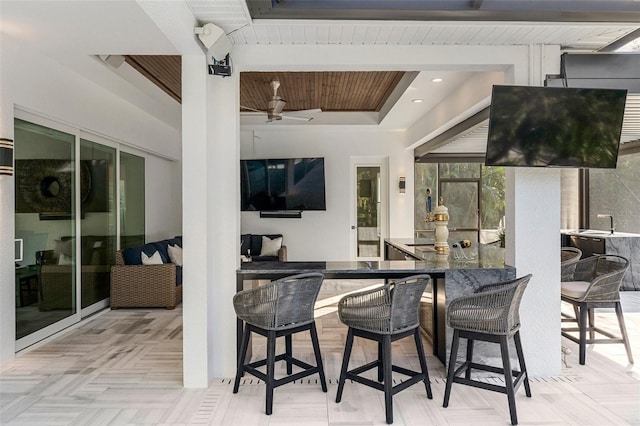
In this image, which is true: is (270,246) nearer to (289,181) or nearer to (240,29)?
(289,181)

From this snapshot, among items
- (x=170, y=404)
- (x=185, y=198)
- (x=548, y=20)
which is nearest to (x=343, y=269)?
(x=185, y=198)

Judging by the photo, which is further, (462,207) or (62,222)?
(462,207)

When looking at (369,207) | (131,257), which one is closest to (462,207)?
(369,207)

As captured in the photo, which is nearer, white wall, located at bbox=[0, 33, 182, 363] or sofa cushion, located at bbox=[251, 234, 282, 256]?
white wall, located at bbox=[0, 33, 182, 363]

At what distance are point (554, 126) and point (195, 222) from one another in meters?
2.68

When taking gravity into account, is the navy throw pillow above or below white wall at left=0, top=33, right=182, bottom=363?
below

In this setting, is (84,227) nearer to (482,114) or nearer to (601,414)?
(482,114)

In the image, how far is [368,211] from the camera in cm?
775

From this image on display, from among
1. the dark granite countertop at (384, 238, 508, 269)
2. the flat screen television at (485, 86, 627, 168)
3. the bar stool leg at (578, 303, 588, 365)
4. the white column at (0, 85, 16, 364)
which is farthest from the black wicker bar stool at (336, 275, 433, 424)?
the white column at (0, 85, 16, 364)

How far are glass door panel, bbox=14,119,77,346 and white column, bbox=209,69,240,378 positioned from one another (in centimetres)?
197

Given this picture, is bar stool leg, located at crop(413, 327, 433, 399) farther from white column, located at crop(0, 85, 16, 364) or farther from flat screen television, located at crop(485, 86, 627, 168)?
white column, located at crop(0, 85, 16, 364)

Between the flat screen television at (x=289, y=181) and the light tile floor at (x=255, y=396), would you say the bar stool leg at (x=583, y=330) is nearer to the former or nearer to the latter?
the light tile floor at (x=255, y=396)

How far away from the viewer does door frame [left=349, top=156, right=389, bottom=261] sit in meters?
7.63

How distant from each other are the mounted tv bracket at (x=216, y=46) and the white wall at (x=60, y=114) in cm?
191
